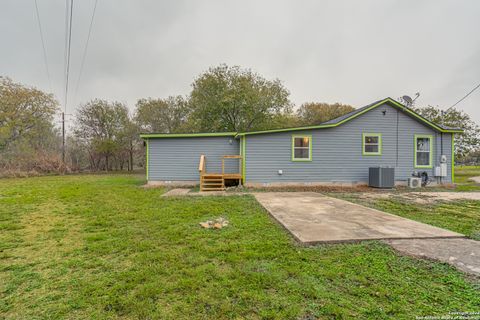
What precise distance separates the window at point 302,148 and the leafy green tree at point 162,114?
15950mm

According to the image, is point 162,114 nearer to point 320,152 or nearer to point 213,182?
point 213,182

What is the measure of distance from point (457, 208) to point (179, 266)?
6771 millimetres

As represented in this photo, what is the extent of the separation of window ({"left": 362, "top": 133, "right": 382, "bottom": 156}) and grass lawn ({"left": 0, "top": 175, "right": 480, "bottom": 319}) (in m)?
7.76

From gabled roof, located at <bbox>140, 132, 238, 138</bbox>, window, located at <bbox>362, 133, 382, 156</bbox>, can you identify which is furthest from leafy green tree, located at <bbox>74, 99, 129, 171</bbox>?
window, located at <bbox>362, 133, 382, 156</bbox>

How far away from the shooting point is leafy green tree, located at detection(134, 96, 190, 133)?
22922mm

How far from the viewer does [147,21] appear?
11164mm

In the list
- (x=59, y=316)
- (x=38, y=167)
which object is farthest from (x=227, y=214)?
(x=38, y=167)

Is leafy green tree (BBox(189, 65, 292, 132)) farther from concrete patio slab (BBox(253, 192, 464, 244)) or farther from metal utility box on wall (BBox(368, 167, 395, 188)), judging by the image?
concrete patio slab (BBox(253, 192, 464, 244))

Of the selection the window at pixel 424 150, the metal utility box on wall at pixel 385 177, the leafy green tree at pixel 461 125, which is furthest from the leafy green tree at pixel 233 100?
the leafy green tree at pixel 461 125

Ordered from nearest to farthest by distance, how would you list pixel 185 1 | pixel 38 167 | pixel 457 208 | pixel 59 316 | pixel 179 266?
1. pixel 59 316
2. pixel 179 266
3. pixel 457 208
4. pixel 185 1
5. pixel 38 167

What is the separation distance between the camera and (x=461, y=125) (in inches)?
733

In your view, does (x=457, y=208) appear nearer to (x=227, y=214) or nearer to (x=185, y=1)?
(x=227, y=214)

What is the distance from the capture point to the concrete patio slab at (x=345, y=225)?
10.5 ft

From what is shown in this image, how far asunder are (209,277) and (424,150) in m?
11.8
